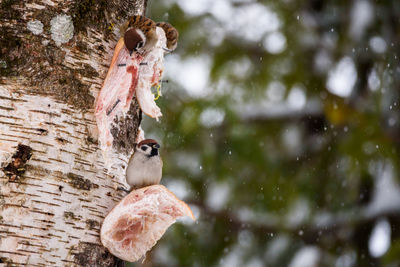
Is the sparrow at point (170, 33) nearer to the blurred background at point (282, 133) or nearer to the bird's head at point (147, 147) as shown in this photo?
the bird's head at point (147, 147)

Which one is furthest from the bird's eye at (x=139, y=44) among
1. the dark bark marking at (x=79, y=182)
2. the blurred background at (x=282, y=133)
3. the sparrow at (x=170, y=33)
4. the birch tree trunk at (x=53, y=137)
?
the blurred background at (x=282, y=133)

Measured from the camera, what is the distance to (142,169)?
159cm

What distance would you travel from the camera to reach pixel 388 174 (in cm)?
328

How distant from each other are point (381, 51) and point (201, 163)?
154cm

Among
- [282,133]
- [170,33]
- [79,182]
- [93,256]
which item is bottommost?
[282,133]

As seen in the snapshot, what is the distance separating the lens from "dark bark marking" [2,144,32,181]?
1424mm

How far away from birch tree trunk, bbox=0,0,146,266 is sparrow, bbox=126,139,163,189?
2.2 inches

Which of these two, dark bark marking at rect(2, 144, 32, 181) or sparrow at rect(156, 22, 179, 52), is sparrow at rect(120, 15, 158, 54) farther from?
dark bark marking at rect(2, 144, 32, 181)

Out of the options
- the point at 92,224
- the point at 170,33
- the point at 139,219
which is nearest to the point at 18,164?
the point at 92,224

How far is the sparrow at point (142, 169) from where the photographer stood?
1.59m

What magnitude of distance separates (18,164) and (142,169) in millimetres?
371

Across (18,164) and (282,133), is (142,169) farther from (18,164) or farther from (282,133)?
(282,133)

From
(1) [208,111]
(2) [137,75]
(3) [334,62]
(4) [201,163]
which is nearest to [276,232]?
(4) [201,163]

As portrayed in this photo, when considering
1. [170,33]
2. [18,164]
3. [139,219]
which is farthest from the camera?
[170,33]
